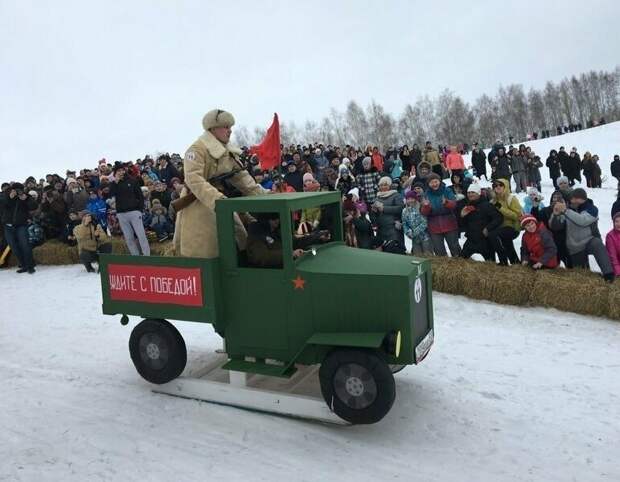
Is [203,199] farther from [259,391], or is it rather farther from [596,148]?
[596,148]

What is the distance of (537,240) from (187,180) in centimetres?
562

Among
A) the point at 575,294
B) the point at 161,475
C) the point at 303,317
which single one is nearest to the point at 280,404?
the point at 303,317

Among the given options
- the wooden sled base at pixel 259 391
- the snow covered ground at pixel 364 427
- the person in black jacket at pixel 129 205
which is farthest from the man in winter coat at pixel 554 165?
the wooden sled base at pixel 259 391

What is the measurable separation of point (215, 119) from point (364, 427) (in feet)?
10.6

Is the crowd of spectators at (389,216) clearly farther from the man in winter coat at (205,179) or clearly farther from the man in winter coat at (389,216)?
the man in winter coat at (205,179)

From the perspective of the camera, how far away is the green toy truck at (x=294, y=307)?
4.71 m

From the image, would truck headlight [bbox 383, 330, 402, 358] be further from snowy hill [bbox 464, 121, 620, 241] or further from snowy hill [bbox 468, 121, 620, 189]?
snowy hill [bbox 468, 121, 620, 189]

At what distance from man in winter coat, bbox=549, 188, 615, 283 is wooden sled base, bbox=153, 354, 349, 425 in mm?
4810

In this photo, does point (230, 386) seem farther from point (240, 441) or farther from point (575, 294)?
point (575, 294)

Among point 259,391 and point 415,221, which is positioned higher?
point 415,221

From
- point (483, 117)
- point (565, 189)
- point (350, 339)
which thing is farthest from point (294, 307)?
point (483, 117)

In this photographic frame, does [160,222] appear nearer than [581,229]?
No

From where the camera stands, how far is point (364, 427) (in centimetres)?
502

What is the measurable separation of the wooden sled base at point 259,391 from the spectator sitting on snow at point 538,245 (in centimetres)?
438
